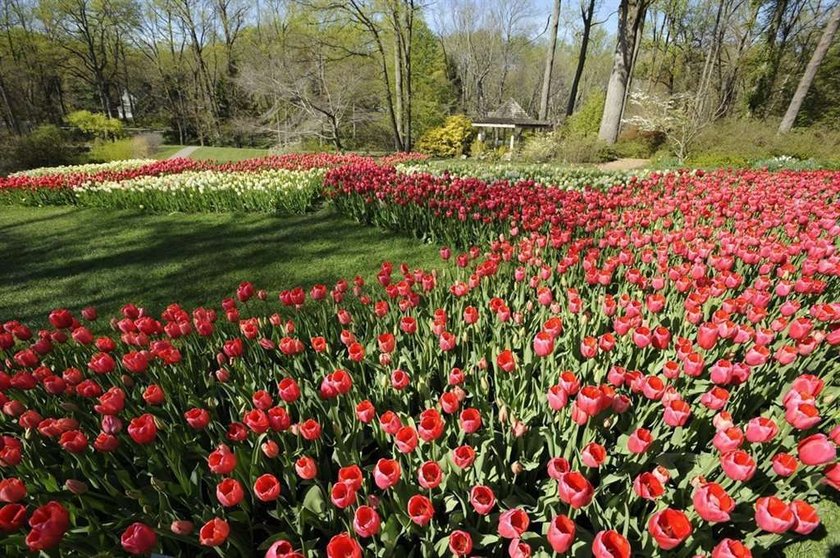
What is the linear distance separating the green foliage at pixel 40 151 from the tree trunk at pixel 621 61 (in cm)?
2419

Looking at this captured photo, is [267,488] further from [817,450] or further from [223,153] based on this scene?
[223,153]

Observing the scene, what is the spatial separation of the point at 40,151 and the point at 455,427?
82.8ft

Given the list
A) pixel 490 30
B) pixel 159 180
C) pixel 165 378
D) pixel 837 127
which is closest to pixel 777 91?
pixel 837 127

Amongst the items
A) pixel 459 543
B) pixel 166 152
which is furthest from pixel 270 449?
pixel 166 152

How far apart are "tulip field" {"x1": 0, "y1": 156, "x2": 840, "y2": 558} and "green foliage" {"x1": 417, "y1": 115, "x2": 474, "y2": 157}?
77.5 feet

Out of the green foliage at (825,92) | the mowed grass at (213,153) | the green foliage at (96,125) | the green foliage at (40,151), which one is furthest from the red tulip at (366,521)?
the green foliage at (96,125)

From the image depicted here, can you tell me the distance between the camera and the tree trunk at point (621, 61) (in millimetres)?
17406

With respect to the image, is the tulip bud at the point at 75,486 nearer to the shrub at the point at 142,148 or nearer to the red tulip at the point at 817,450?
the red tulip at the point at 817,450

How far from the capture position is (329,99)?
19.4 metres

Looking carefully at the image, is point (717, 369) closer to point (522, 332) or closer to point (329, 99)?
point (522, 332)

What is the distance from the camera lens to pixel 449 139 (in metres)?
25.9

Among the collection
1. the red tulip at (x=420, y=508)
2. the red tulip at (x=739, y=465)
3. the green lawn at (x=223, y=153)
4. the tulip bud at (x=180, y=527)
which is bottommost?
the green lawn at (x=223, y=153)

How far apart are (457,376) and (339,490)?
754 mm

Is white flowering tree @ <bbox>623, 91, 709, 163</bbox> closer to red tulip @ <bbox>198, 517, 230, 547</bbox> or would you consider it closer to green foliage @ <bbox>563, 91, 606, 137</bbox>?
green foliage @ <bbox>563, 91, 606, 137</bbox>
